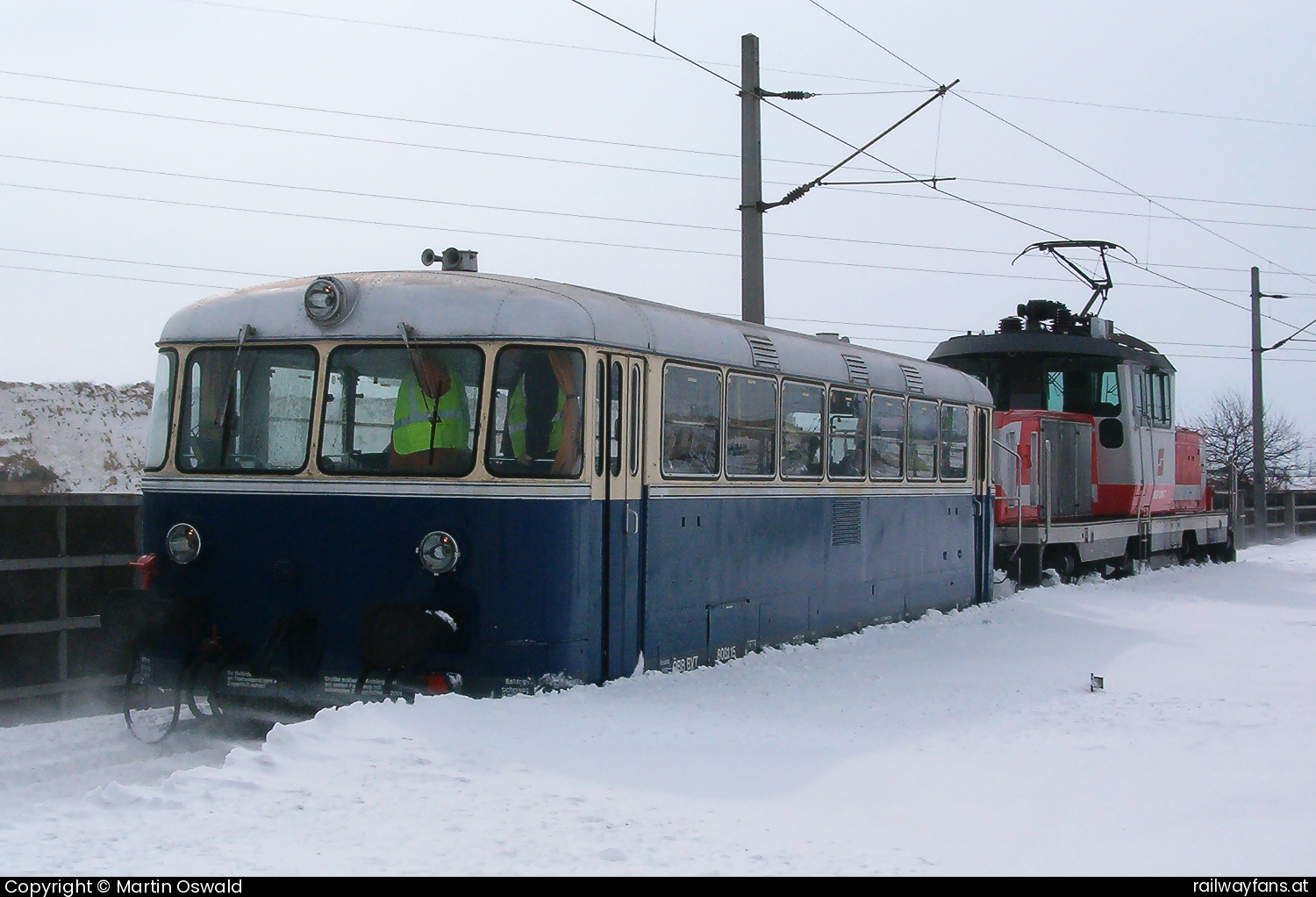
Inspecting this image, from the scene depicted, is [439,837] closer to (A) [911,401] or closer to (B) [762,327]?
(B) [762,327]

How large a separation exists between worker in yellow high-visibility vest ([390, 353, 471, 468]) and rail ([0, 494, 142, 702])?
9.58 feet

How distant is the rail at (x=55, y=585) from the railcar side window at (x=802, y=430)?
16.7ft

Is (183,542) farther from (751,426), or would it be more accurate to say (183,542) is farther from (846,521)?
(846,521)

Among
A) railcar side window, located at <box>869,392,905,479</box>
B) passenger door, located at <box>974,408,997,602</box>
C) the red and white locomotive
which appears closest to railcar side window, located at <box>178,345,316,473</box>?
railcar side window, located at <box>869,392,905,479</box>

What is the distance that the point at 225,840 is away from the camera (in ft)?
17.5

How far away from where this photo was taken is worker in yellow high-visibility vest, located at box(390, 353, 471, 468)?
8445 mm

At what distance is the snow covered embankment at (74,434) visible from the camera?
21328 mm

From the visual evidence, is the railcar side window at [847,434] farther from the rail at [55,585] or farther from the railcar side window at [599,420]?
the rail at [55,585]

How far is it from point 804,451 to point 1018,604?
213 inches

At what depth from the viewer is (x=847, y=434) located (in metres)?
12.4

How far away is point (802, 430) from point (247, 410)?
15.1 ft

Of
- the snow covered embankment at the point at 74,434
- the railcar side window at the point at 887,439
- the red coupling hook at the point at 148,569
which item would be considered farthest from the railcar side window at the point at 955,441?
the snow covered embankment at the point at 74,434

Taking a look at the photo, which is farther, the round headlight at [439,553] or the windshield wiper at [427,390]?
the windshield wiper at [427,390]

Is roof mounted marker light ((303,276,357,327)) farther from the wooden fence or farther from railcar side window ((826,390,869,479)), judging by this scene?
the wooden fence
